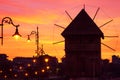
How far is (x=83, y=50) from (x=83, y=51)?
157mm

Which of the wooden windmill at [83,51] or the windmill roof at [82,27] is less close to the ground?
the windmill roof at [82,27]

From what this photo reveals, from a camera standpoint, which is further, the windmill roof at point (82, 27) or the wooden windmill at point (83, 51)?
the windmill roof at point (82, 27)

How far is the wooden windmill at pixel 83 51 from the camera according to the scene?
7769cm

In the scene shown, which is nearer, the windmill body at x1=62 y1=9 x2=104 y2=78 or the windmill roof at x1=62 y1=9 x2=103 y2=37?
the windmill body at x1=62 y1=9 x2=104 y2=78

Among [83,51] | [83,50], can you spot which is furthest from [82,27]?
[83,51]

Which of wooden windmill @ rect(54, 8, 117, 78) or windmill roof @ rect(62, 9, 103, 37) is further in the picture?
windmill roof @ rect(62, 9, 103, 37)

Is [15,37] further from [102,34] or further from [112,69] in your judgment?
[112,69]

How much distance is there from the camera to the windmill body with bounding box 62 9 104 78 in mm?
77688

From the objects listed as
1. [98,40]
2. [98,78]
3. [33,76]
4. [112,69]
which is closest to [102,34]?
[98,40]

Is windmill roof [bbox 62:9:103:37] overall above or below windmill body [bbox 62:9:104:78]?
above

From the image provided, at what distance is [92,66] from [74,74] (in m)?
2.88

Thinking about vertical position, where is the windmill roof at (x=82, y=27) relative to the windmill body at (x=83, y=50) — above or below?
above

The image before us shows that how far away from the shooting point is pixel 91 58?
77.4m

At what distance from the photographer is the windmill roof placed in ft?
263
